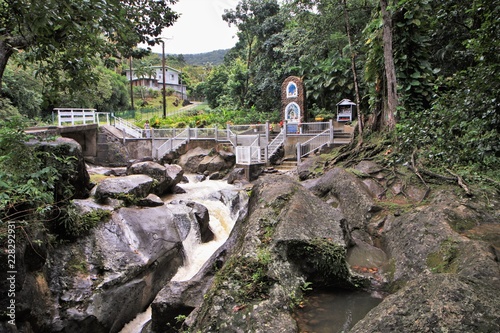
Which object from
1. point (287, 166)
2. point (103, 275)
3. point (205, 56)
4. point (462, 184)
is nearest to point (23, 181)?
point (103, 275)

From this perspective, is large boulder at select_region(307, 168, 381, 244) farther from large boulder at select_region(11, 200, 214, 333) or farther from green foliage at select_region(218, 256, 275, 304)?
large boulder at select_region(11, 200, 214, 333)

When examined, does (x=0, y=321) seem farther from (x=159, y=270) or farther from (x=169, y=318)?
(x=159, y=270)

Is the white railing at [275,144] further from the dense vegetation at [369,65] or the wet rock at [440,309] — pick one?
the wet rock at [440,309]

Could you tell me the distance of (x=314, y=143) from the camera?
1844 centimetres

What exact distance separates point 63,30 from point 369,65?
10.2 metres

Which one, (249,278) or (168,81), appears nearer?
(249,278)

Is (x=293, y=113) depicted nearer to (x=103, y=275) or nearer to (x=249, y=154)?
(x=249, y=154)

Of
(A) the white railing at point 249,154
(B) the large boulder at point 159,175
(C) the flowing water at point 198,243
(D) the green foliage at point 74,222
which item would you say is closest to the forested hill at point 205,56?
(A) the white railing at point 249,154

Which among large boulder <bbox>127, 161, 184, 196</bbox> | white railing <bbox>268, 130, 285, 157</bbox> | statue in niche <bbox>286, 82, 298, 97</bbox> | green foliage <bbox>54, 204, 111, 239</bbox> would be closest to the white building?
statue in niche <bbox>286, 82, 298, 97</bbox>

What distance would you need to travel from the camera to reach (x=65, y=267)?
6441 millimetres

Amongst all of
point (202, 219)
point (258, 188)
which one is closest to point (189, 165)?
point (202, 219)

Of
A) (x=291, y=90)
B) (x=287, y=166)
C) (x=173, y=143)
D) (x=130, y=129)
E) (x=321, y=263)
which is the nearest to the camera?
(x=321, y=263)

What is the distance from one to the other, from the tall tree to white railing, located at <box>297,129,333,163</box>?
1254cm

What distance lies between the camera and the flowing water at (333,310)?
3288 millimetres
